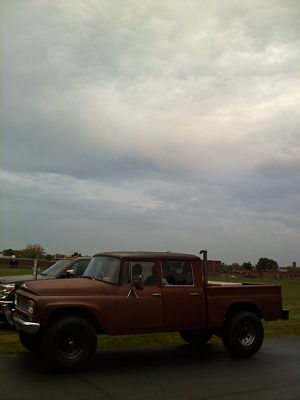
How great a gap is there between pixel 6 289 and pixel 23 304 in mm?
4130

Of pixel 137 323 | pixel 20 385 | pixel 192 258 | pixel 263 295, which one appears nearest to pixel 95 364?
pixel 137 323

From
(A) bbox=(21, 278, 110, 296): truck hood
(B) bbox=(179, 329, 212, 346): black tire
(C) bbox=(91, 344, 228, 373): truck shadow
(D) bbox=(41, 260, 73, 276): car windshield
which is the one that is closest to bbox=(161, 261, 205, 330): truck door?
(C) bbox=(91, 344, 228, 373): truck shadow

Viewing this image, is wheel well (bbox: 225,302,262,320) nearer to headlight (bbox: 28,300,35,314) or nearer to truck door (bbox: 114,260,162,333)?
truck door (bbox: 114,260,162,333)

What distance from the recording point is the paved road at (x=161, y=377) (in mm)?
6605

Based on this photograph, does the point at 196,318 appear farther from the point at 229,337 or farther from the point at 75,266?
the point at 75,266

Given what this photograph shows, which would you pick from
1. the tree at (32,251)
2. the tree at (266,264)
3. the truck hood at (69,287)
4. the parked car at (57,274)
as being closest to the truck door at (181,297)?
the truck hood at (69,287)

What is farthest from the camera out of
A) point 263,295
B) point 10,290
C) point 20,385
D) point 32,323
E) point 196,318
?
point 10,290

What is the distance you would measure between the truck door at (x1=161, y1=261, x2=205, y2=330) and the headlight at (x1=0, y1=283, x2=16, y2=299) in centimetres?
467

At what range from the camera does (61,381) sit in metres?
7.17

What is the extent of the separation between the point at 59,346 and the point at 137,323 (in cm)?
141

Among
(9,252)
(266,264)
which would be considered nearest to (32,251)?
(9,252)

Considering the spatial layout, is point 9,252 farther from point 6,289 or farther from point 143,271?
point 143,271

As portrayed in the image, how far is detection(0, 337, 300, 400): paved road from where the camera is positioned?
661 cm

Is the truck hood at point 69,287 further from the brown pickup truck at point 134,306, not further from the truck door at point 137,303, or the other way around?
the truck door at point 137,303
